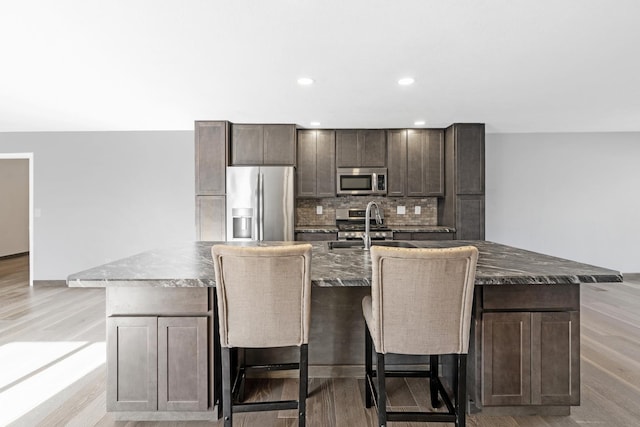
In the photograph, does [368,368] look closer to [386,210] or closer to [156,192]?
[386,210]

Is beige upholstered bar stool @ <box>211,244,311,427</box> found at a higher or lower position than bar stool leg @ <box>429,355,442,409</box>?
higher

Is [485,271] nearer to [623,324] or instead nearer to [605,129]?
[623,324]

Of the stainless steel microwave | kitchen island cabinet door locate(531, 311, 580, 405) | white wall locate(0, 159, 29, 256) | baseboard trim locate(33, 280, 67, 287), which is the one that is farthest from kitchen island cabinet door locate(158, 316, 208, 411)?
white wall locate(0, 159, 29, 256)

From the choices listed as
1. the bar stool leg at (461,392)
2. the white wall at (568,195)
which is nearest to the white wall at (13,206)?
the bar stool leg at (461,392)

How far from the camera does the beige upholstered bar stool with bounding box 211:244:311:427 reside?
4.89 feet

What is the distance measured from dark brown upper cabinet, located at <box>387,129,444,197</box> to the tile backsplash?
0.35m

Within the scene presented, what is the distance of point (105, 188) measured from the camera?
4.95 m

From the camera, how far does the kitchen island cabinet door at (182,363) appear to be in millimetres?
1725

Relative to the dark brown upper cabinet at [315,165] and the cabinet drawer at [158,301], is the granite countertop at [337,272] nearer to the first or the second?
the cabinet drawer at [158,301]

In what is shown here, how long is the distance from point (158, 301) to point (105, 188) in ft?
13.3

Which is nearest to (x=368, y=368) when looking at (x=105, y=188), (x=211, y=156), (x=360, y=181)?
(x=360, y=181)

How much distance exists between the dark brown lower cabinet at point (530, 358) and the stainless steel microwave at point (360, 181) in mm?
3065

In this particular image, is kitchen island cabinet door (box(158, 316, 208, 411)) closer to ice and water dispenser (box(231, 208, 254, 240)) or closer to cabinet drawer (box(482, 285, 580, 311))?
cabinet drawer (box(482, 285, 580, 311))

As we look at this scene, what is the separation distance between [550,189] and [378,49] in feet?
13.7
